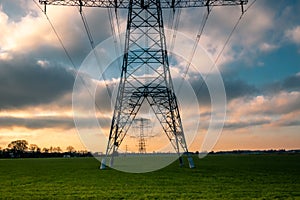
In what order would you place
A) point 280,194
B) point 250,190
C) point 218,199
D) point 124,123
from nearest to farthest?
1. point 218,199
2. point 280,194
3. point 250,190
4. point 124,123

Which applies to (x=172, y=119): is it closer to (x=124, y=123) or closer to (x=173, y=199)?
(x=124, y=123)

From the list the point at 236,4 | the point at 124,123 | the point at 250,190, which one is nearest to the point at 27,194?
the point at 250,190

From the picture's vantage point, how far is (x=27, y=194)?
18.9m

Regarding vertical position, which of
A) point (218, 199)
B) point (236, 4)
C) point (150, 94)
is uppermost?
point (236, 4)

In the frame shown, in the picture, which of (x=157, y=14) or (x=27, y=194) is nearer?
(x=27, y=194)

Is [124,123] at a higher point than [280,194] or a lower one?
higher

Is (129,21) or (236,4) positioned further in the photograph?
(129,21)

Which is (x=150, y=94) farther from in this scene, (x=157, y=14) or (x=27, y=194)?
(x=27, y=194)

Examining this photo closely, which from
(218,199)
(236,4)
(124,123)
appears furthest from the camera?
(124,123)

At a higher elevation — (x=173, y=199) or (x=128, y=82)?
(x=128, y=82)

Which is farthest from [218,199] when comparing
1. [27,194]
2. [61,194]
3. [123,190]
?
[27,194]

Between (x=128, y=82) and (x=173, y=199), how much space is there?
68.6 feet

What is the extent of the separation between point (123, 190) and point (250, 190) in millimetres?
6368

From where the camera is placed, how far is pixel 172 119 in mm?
37594
